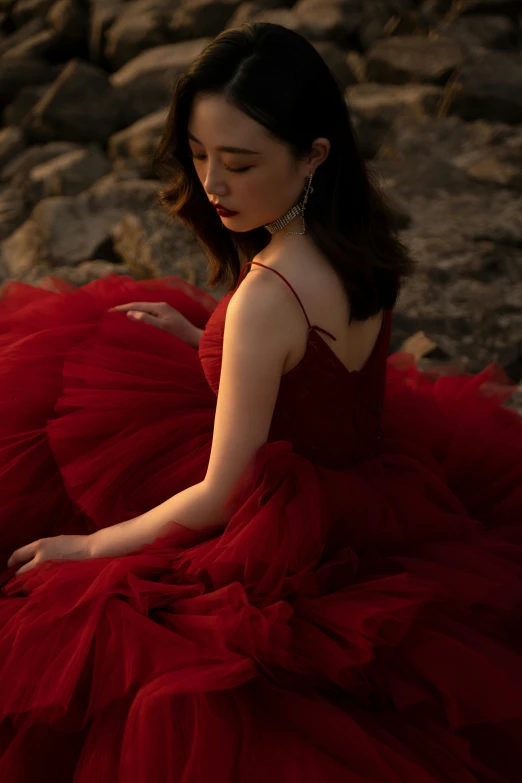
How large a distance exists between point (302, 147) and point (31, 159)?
453 centimetres

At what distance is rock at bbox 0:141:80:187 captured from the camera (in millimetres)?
5656

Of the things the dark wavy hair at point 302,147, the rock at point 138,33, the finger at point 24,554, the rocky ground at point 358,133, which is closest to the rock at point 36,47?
the rocky ground at point 358,133

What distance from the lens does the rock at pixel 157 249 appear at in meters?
3.76

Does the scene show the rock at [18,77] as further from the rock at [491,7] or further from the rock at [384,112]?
the rock at [491,7]

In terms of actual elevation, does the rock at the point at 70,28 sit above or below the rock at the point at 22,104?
above

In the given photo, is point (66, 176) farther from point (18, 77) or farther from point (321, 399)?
point (321, 399)

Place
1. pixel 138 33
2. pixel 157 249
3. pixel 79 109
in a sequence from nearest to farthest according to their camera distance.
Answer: pixel 157 249 < pixel 79 109 < pixel 138 33

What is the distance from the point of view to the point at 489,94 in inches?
208

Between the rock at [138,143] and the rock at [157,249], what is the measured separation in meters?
1.30

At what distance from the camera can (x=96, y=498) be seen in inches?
70.4

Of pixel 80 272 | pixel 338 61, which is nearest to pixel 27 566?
pixel 80 272

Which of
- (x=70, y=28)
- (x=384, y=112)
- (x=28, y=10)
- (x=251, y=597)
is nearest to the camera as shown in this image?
(x=251, y=597)

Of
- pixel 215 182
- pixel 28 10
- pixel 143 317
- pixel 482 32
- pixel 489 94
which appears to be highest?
pixel 215 182

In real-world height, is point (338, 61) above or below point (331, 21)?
below
